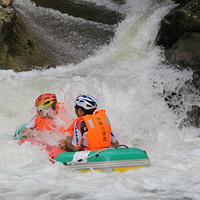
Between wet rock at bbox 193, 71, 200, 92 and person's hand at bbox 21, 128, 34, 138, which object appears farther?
wet rock at bbox 193, 71, 200, 92

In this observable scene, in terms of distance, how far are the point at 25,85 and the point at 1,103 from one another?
2.81ft

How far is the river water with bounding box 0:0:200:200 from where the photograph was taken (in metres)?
4.00

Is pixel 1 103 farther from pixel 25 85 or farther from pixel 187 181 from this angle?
pixel 187 181

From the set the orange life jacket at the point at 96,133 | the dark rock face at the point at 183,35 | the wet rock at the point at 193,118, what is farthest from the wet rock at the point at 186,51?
the orange life jacket at the point at 96,133

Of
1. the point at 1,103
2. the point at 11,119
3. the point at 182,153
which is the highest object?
the point at 1,103

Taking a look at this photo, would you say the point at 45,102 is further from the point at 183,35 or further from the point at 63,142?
the point at 183,35

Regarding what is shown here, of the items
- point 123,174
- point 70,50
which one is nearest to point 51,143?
point 123,174

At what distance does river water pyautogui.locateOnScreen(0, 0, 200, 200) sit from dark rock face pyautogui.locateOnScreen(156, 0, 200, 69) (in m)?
0.32

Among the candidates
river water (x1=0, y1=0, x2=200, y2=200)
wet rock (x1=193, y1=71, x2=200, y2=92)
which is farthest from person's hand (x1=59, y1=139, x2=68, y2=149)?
wet rock (x1=193, y1=71, x2=200, y2=92)

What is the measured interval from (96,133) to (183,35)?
228 inches

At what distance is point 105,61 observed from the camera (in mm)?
10359

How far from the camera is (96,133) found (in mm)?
4691

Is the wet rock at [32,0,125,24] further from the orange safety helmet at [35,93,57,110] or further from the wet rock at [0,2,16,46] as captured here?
the orange safety helmet at [35,93,57,110]

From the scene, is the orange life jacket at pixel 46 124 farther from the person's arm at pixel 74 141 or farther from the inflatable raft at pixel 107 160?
the inflatable raft at pixel 107 160
